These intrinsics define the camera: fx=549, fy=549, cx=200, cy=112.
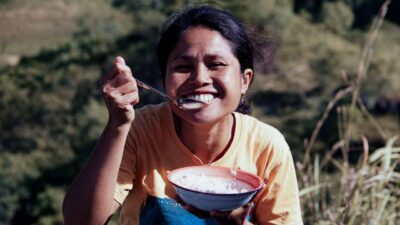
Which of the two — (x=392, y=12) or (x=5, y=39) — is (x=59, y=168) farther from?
(x=392, y=12)

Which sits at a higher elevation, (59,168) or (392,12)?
(392,12)

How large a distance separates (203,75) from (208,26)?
12cm

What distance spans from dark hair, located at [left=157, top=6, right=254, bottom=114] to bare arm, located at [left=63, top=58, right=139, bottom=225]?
24 cm

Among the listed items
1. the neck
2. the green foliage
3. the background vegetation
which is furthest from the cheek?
the green foliage

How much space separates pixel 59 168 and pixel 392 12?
13411mm

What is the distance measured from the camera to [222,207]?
1.01 meters

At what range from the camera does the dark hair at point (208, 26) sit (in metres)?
1.16

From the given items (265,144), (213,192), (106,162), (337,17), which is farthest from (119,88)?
(337,17)

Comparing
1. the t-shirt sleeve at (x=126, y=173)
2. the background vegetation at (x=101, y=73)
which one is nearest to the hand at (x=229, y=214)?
the t-shirt sleeve at (x=126, y=173)

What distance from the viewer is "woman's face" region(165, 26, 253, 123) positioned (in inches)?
43.6

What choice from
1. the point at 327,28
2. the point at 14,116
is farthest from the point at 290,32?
the point at 14,116

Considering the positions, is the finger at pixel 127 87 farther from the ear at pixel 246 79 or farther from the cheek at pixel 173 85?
the ear at pixel 246 79

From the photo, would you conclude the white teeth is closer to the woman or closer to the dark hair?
the woman

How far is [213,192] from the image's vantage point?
999 mm
